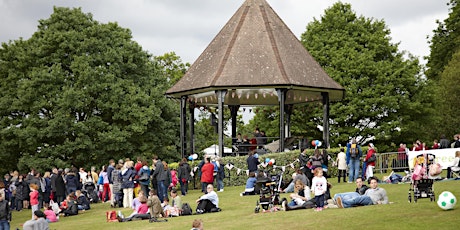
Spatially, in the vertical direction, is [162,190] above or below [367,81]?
below

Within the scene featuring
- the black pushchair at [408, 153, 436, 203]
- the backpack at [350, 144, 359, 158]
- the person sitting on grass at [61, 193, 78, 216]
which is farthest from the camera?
the backpack at [350, 144, 359, 158]

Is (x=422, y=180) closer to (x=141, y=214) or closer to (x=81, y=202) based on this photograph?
(x=141, y=214)

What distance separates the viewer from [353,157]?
105 ft

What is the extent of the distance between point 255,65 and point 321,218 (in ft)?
60.2

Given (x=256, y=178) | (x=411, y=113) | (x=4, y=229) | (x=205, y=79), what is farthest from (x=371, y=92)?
(x=4, y=229)

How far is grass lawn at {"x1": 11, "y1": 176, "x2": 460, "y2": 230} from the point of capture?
1853 cm

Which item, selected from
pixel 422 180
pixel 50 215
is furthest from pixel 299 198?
pixel 50 215

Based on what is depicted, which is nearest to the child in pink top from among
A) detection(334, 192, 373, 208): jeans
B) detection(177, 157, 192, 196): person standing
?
detection(177, 157, 192, 196): person standing

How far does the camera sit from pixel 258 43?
3909cm

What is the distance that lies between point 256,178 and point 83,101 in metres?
19.8

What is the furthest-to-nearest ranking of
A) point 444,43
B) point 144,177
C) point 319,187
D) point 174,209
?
point 444,43 → point 144,177 → point 174,209 → point 319,187

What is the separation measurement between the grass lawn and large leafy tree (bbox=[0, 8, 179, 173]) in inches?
720

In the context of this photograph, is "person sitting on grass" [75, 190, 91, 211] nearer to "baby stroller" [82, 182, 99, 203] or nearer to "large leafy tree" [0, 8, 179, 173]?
"baby stroller" [82, 182, 99, 203]

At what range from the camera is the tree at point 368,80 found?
51031 millimetres
